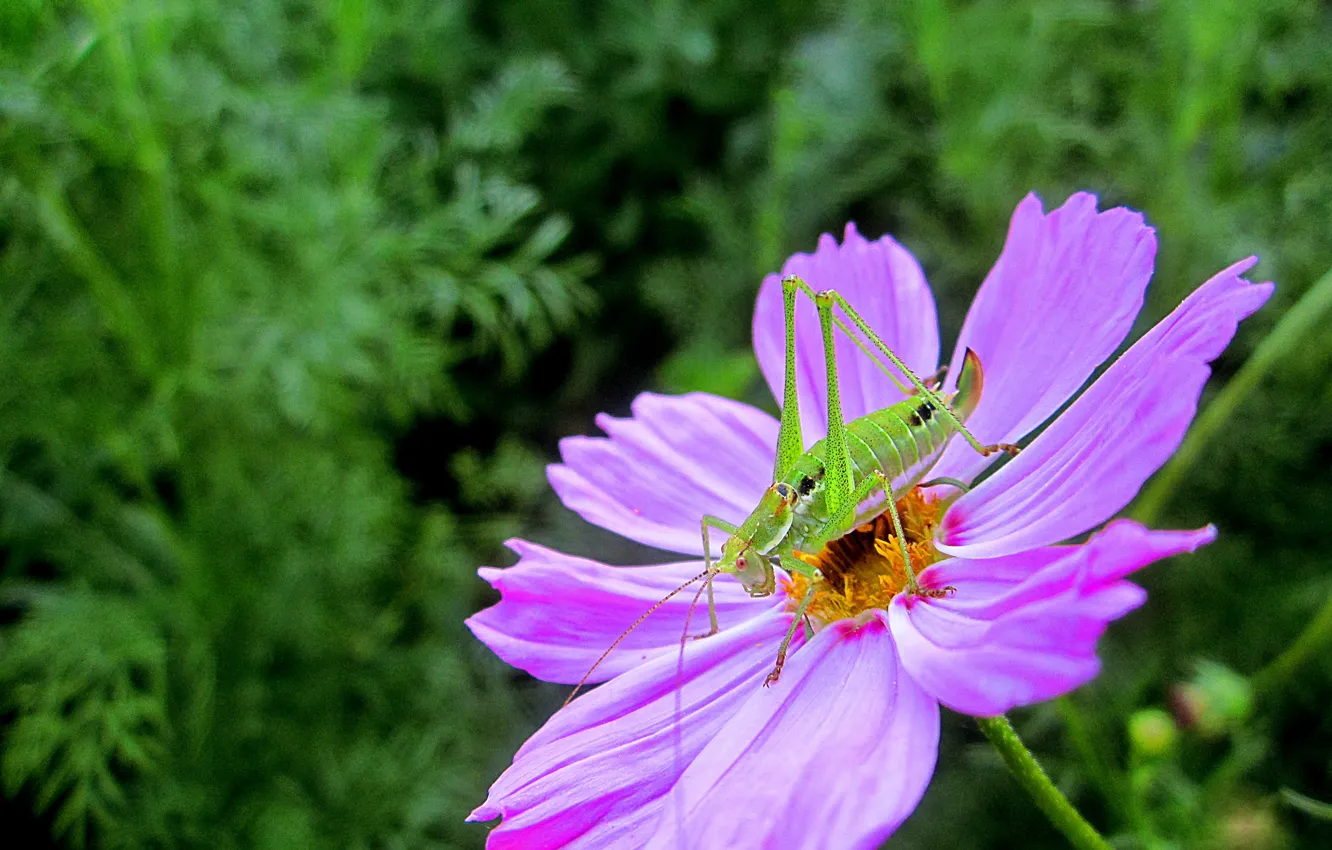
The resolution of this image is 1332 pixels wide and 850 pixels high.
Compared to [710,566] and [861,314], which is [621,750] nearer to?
[710,566]

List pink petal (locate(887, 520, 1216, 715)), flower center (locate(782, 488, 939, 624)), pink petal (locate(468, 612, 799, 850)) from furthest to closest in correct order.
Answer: flower center (locate(782, 488, 939, 624)) < pink petal (locate(468, 612, 799, 850)) < pink petal (locate(887, 520, 1216, 715))

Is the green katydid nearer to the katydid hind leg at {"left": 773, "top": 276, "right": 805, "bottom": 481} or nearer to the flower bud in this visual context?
the katydid hind leg at {"left": 773, "top": 276, "right": 805, "bottom": 481}

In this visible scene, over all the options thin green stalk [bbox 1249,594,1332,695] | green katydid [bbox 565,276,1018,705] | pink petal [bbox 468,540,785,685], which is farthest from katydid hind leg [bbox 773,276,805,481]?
thin green stalk [bbox 1249,594,1332,695]

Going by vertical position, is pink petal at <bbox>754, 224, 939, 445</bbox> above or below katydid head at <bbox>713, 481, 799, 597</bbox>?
above

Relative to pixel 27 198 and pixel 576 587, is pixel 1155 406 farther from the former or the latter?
pixel 27 198

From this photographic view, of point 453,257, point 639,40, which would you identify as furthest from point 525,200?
point 639,40

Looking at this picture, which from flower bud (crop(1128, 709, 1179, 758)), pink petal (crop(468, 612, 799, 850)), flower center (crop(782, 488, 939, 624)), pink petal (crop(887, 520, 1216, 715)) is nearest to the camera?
pink petal (crop(887, 520, 1216, 715))

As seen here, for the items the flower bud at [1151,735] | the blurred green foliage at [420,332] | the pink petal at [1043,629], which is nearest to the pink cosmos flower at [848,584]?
the pink petal at [1043,629]
